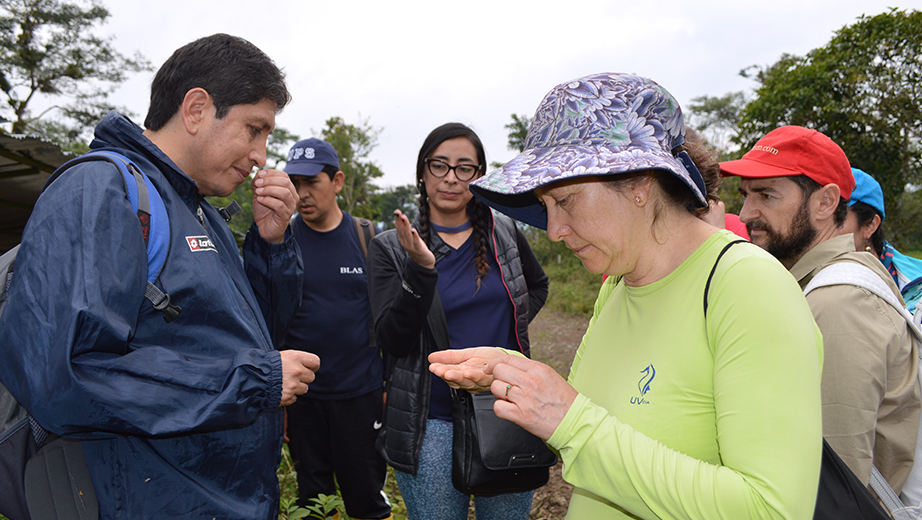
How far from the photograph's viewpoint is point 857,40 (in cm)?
1027

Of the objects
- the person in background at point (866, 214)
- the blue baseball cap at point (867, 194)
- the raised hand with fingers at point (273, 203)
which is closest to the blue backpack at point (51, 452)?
the raised hand with fingers at point (273, 203)

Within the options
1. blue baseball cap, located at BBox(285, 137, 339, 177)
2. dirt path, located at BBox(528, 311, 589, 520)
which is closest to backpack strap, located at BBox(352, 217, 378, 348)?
blue baseball cap, located at BBox(285, 137, 339, 177)

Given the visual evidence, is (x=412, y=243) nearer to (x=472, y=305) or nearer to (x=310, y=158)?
(x=472, y=305)

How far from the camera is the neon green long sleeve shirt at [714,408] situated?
3.29 feet

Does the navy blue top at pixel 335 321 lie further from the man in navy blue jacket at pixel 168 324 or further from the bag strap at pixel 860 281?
the bag strap at pixel 860 281

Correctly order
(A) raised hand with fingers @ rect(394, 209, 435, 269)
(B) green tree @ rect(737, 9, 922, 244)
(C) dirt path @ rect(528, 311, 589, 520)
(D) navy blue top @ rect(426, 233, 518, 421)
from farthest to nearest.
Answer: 1. (B) green tree @ rect(737, 9, 922, 244)
2. (C) dirt path @ rect(528, 311, 589, 520)
3. (D) navy blue top @ rect(426, 233, 518, 421)
4. (A) raised hand with fingers @ rect(394, 209, 435, 269)

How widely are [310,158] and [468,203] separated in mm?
1659

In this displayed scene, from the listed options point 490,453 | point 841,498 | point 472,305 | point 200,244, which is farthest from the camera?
point 472,305

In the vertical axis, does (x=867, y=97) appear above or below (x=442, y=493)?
above

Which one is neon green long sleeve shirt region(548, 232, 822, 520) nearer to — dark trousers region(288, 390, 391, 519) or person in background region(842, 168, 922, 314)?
person in background region(842, 168, 922, 314)

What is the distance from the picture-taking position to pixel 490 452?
2.01 m

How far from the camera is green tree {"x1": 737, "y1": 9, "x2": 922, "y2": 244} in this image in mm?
9820

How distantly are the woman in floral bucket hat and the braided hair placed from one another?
1.24 meters

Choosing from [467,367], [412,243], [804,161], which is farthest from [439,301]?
[804,161]
